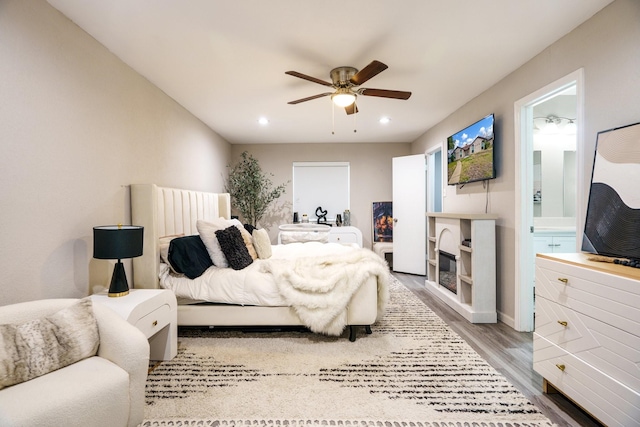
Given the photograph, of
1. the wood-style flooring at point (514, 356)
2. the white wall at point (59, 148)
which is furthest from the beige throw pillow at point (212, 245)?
the wood-style flooring at point (514, 356)

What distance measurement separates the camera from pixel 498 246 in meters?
3.13

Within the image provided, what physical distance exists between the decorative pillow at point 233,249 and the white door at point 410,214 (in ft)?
10.7

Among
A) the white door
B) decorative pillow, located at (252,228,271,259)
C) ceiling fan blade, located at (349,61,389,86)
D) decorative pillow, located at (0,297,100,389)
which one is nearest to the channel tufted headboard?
decorative pillow, located at (252,228,271,259)

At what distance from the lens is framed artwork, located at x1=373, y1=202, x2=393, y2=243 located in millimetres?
6043

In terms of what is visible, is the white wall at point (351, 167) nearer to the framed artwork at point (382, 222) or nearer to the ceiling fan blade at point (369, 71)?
the framed artwork at point (382, 222)

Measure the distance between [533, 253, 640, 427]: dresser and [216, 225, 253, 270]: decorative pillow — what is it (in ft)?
7.60

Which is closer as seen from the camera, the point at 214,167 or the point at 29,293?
the point at 29,293

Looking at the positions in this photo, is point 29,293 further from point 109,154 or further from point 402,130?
point 402,130

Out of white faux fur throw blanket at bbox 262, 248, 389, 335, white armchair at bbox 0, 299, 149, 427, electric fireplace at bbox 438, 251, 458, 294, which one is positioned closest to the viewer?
white armchair at bbox 0, 299, 149, 427

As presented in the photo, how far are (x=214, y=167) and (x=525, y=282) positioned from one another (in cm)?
451

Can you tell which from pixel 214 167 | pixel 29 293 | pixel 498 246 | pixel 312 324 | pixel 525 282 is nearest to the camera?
pixel 29 293

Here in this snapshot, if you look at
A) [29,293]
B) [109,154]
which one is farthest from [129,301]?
[109,154]

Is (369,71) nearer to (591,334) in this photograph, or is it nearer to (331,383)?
(591,334)

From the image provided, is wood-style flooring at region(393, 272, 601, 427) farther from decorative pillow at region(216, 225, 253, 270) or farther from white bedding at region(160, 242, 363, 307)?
decorative pillow at region(216, 225, 253, 270)
